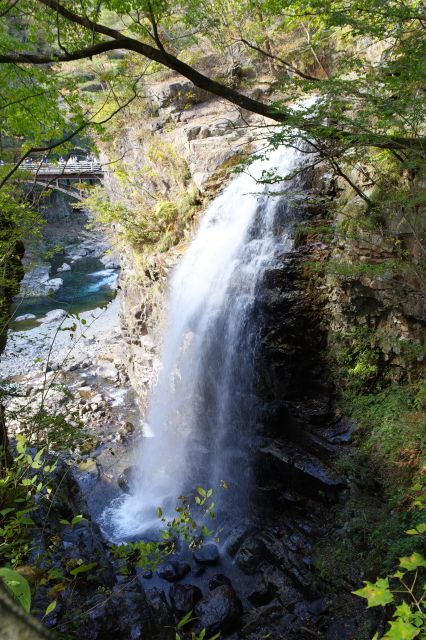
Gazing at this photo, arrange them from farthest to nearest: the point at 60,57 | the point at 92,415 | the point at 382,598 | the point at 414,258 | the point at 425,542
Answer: the point at 92,415 < the point at 414,258 < the point at 425,542 < the point at 60,57 < the point at 382,598

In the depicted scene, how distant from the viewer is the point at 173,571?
6543 mm

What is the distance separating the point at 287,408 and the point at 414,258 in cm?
329

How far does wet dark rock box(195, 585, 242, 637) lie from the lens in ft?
17.8

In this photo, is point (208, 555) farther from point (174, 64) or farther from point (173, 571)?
point (174, 64)

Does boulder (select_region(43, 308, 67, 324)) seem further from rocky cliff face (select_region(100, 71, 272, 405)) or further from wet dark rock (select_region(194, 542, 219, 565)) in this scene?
wet dark rock (select_region(194, 542, 219, 565))

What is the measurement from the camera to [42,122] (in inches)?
165

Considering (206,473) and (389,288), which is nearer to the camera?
(389,288)

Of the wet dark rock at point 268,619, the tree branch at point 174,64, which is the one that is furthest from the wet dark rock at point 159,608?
the tree branch at point 174,64

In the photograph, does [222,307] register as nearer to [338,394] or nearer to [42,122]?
[338,394]

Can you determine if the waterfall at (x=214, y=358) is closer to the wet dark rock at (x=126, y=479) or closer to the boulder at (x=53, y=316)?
the wet dark rock at (x=126, y=479)

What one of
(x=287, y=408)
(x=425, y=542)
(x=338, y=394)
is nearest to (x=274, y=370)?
(x=287, y=408)

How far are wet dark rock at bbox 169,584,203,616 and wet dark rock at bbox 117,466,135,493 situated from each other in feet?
10.3

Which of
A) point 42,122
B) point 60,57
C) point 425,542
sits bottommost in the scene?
point 425,542

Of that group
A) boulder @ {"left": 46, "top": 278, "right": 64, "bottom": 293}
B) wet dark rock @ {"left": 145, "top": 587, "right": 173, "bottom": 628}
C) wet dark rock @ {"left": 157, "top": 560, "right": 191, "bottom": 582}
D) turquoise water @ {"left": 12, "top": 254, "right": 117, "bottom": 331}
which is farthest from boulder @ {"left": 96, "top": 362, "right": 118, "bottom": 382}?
boulder @ {"left": 46, "top": 278, "right": 64, "bottom": 293}
